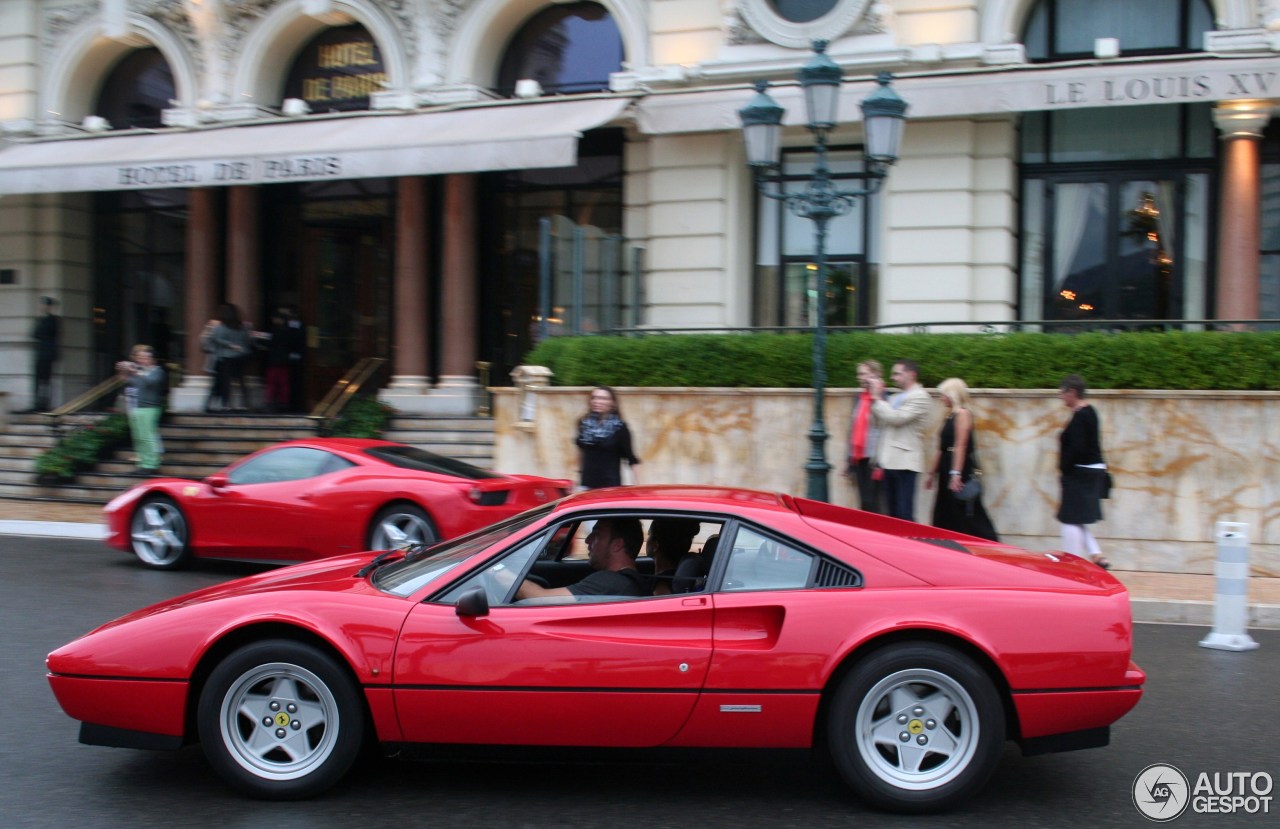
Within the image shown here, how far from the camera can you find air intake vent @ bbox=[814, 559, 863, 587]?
16.0 feet

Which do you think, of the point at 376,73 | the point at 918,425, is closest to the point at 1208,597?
the point at 918,425

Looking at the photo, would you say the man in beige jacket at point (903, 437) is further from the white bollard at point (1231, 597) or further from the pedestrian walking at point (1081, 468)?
the white bollard at point (1231, 597)

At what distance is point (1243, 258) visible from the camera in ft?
49.9

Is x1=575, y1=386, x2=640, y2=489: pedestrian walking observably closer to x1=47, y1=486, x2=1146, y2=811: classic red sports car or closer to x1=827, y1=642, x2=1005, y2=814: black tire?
x1=47, y1=486, x2=1146, y2=811: classic red sports car

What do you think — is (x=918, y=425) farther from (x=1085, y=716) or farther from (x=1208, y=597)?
(x=1085, y=716)

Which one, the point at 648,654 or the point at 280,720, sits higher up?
the point at 648,654

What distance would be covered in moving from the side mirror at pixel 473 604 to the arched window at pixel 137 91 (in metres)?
19.1

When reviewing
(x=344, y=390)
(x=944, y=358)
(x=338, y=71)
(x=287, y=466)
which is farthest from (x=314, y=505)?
(x=338, y=71)

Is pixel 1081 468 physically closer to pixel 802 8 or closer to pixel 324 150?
pixel 802 8

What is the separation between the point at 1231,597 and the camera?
27.6 feet

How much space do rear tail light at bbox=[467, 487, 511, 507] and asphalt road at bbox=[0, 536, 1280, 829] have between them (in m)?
4.47

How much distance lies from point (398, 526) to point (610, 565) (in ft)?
19.0

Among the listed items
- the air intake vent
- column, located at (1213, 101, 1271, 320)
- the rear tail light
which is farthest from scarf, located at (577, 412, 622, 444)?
column, located at (1213, 101, 1271, 320)

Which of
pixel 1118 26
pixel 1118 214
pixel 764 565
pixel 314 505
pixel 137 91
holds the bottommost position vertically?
pixel 314 505
